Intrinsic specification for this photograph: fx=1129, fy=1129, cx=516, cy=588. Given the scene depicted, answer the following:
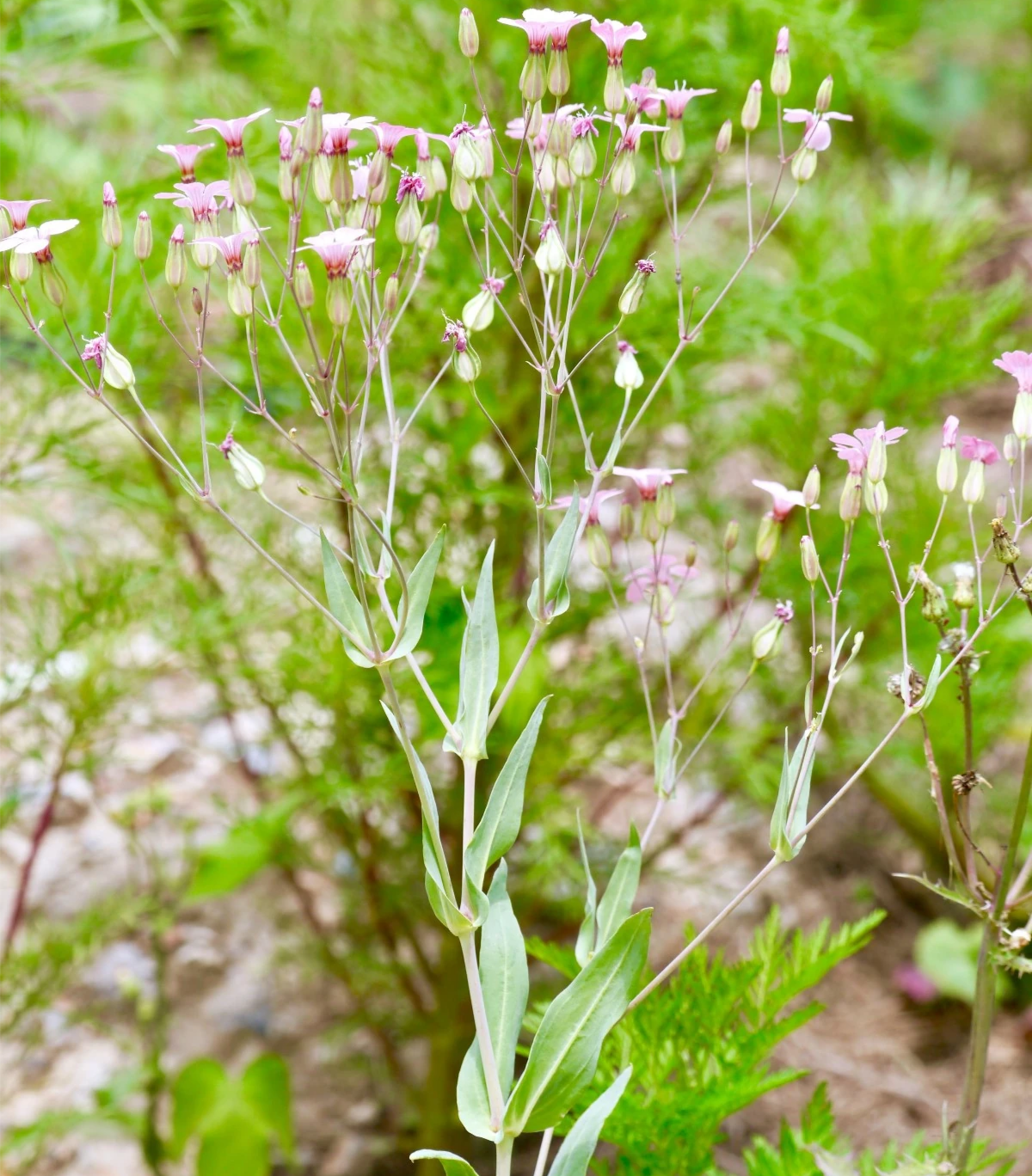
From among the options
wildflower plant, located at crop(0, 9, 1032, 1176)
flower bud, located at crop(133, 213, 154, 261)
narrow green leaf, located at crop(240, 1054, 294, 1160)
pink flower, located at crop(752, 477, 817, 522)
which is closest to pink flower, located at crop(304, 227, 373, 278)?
wildflower plant, located at crop(0, 9, 1032, 1176)

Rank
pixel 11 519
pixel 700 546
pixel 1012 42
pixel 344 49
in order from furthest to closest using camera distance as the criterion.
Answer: pixel 1012 42, pixel 11 519, pixel 700 546, pixel 344 49

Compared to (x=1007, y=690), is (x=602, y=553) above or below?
above

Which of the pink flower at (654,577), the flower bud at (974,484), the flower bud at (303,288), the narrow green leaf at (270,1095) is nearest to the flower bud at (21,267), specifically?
the flower bud at (303,288)

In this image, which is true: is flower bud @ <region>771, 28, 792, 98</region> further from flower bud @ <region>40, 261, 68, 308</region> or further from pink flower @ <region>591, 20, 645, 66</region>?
flower bud @ <region>40, 261, 68, 308</region>

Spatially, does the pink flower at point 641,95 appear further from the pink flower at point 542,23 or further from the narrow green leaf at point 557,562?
the narrow green leaf at point 557,562

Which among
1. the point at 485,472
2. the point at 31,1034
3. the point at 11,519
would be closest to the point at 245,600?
the point at 485,472

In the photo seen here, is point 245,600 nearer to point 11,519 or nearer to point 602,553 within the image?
point 602,553
